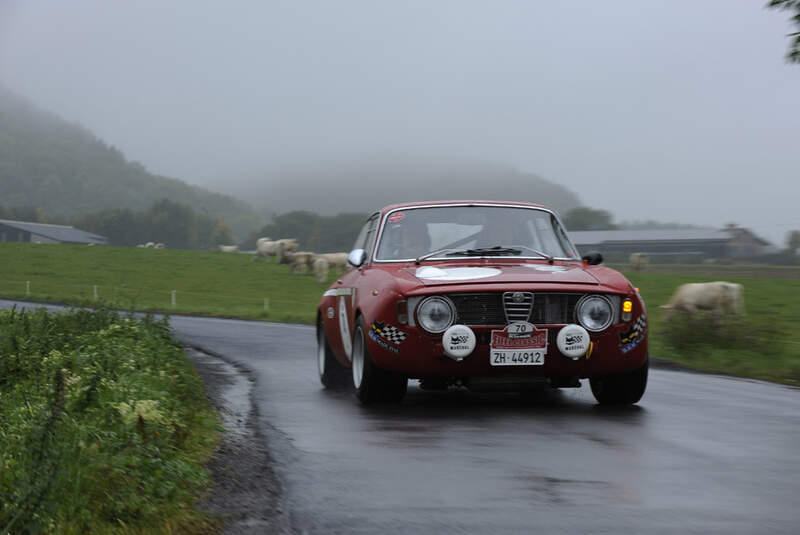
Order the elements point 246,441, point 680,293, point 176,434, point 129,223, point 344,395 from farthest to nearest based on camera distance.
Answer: point 129,223
point 680,293
point 344,395
point 246,441
point 176,434

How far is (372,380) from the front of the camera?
8.37m

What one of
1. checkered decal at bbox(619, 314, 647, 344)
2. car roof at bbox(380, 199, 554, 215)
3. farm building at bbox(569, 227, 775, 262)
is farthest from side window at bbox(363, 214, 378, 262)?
farm building at bbox(569, 227, 775, 262)

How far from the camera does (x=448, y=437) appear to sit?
6.88m

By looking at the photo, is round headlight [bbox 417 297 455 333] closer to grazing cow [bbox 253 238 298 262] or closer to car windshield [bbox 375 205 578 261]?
car windshield [bbox 375 205 578 261]

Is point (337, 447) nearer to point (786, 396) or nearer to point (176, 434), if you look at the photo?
point (176, 434)

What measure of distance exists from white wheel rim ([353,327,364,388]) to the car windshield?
919 mm

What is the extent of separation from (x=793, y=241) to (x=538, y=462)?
47333 mm

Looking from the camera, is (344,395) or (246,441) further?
(344,395)

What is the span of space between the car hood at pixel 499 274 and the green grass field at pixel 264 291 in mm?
4624

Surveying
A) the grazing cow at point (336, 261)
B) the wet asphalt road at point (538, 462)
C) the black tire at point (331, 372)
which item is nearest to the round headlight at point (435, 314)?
the wet asphalt road at point (538, 462)

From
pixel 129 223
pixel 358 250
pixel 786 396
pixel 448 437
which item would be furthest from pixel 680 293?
pixel 129 223

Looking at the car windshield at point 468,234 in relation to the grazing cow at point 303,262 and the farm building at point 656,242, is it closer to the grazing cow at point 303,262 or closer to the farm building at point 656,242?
the grazing cow at point 303,262

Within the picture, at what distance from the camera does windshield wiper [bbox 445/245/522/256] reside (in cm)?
920

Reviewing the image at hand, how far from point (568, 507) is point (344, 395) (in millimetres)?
5182
